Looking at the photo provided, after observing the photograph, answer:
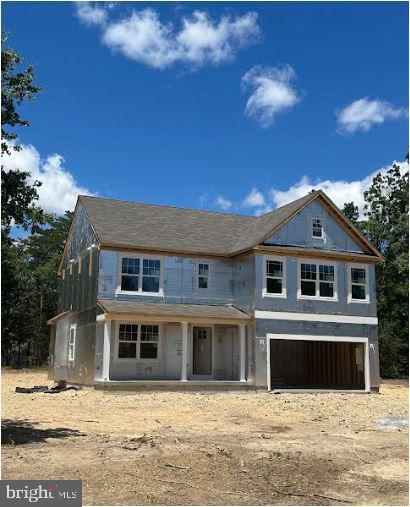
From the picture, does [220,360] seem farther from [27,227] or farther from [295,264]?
[27,227]

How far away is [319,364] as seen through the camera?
3186 cm

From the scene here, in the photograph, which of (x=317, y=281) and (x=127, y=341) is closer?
(x=127, y=341)

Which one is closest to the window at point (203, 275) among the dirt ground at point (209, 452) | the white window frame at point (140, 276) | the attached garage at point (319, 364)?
the white window frame at point (140, 276)

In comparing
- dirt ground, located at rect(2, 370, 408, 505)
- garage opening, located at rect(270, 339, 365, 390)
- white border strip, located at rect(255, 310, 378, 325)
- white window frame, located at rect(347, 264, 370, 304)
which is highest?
white window frame, located at rect(347, 264, 370, 304)

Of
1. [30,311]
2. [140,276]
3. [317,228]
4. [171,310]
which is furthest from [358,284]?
[30,311]

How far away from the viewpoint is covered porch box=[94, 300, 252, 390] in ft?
78.2

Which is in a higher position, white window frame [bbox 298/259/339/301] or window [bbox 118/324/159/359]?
white window frame [bbox 298/259/339/301]

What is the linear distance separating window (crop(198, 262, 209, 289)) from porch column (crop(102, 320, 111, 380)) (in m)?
5.26

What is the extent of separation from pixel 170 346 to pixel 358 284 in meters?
9.41

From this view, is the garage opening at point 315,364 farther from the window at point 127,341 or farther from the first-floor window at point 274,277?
the window at point 127,341

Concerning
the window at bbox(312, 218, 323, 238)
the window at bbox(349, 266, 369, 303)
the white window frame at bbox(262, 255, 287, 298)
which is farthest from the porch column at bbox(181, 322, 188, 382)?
the window at bbox(349, 266, 369, 303)

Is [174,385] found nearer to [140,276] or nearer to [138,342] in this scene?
[138,342]

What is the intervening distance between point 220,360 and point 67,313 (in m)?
8.25

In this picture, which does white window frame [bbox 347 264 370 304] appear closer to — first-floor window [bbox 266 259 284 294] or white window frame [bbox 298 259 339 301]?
white window frame [bbox 298 259 339 301]
